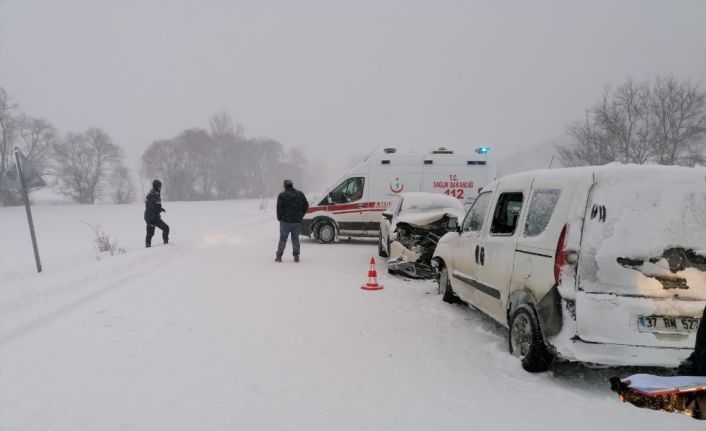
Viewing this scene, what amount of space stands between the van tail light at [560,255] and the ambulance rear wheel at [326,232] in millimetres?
9825

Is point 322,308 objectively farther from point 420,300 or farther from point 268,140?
point 268,140

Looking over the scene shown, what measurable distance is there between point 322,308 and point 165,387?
107 inches

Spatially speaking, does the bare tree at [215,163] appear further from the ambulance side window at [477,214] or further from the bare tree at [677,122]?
the ambulance side window at [477,214]

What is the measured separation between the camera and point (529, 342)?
3.88 meters

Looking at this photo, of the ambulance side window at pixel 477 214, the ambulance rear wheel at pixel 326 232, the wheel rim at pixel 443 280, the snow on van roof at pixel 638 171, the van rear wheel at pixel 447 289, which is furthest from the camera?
the ambulance rear wheel at pixel 326 232

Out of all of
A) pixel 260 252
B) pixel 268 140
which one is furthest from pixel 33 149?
pixel 260 252

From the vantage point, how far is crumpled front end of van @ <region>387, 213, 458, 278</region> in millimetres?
7957

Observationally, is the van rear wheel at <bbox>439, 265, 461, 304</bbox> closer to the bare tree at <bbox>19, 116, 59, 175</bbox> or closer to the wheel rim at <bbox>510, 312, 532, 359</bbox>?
the wheel rim at <bbox>510, 312, 532, 359</bbox>

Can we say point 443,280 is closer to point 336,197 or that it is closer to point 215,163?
point 336,197

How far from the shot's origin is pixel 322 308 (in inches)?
237

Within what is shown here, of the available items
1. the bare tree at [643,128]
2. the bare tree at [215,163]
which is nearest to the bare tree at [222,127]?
the bare tree at [215,163]

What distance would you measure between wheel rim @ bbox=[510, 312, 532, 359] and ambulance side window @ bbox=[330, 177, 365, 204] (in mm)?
8977

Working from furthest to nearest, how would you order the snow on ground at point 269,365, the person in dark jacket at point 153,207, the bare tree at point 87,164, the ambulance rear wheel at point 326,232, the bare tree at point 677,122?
the bare tree at point 87,164 → the bare tree at point 677,122 → the ambulance rear wheel at point 326,232 → the person in dark jacket at point 153,207 → the snow on ground at point 269,365

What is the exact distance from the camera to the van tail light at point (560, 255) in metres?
3.48
